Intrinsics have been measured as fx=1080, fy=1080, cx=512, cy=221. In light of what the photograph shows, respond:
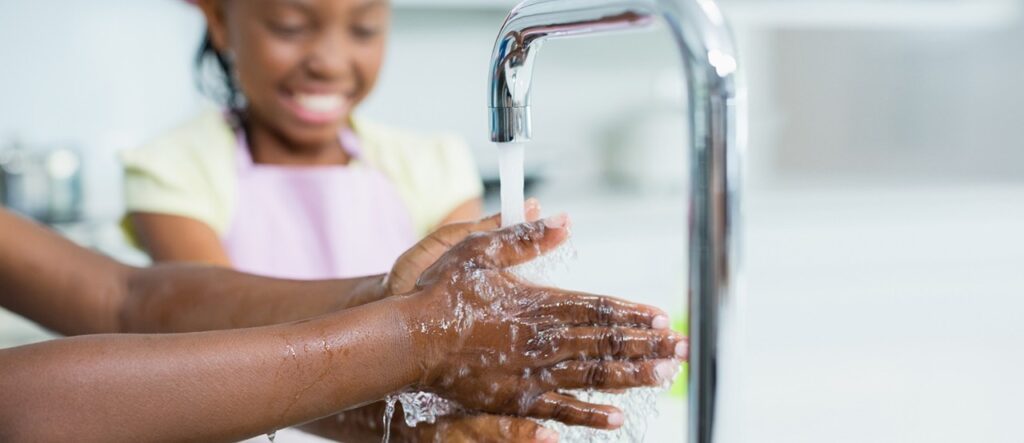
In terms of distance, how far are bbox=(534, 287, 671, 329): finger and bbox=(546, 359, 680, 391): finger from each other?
2cm

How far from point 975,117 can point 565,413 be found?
2.58 metres

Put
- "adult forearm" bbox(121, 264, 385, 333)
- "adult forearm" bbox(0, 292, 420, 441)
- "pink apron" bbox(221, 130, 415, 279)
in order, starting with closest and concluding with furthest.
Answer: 1. "adult forearm" bbox(0, 292, 420, 441)
2. "adult forearm" bbox(121, 264, 385, 333)
3. "pink apron" bbox(221, 130, 415, 279)

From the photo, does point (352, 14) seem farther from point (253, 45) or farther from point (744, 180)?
point (744, 180)

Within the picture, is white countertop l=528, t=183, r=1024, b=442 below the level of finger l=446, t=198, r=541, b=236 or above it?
below

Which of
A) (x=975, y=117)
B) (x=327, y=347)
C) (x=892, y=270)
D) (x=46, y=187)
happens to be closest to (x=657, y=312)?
(x=327, y=347)

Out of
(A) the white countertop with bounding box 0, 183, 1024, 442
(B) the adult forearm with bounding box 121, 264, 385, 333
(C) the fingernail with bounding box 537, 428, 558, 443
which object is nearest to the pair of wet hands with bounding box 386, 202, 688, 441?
(C) the fingernail with bounding box 537, 428, 558, 443

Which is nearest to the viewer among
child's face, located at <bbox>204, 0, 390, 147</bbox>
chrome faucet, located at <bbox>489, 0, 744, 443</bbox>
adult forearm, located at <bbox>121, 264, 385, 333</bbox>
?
chrome faucet, located at <bbox>489, 0, 744, 443</bbox>

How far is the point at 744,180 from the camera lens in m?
0.44

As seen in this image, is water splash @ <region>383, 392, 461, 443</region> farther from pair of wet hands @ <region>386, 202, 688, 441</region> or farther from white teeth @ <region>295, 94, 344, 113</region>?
white teeth @ <region>295, 94, 344, 113</region>

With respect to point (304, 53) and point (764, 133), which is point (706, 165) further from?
point (764, 133)

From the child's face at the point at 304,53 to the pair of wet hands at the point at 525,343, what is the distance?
1.44 feet

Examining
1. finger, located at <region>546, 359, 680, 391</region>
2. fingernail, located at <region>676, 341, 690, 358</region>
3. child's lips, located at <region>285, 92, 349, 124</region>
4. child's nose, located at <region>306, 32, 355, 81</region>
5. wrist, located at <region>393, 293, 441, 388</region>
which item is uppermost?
child's nose, located at <region>306, 32, 355, 81</region>

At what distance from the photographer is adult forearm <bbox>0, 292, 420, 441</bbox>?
54cm

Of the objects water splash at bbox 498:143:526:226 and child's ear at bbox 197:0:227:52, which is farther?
child's ear at bbox 197:0:227:52
